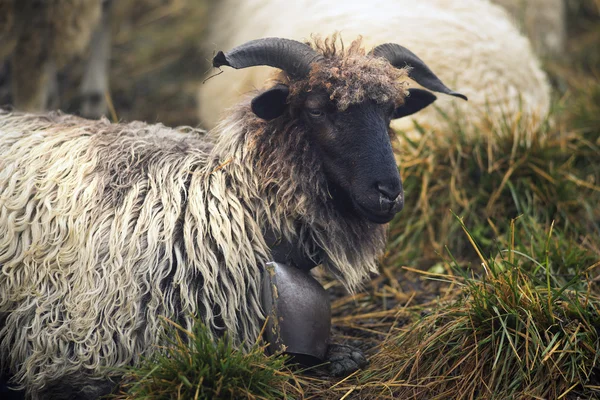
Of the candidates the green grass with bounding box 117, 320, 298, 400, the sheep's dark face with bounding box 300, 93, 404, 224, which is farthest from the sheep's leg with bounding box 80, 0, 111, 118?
the green grass with bounding box 117, 320, 298, 400

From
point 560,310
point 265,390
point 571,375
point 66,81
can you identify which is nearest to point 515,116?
point 560,310

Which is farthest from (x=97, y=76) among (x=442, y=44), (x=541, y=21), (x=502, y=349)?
(x=541, y=21)

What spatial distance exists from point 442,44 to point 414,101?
1995 mm

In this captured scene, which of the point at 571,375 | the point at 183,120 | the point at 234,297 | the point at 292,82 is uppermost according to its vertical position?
the point at 292,82

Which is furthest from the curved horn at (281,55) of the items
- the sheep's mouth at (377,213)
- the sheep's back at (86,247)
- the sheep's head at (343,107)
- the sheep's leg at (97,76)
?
the sheep's leg at (97,76)

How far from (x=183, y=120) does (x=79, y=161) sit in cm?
392

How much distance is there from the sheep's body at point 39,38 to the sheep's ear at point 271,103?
303 centimetres

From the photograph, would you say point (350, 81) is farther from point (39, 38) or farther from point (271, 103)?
point (39, 38)

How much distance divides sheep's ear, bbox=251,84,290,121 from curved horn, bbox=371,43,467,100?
0.63 meters

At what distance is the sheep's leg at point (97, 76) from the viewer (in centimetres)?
687

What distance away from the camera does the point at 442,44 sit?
5996 millimetres

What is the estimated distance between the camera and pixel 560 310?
11.3 ft

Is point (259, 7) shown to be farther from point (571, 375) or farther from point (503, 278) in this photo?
point (571, 375)

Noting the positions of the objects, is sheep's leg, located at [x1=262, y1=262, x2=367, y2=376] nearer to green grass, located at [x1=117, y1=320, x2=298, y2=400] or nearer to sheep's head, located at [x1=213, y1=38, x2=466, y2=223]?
green grass, located at [x1=117, y1=320, x2=298, y2=400]
